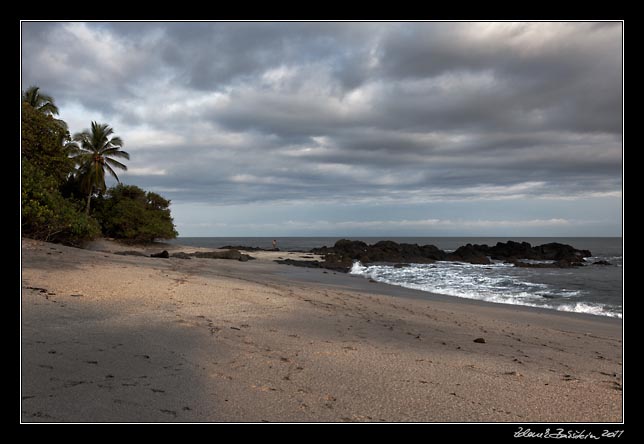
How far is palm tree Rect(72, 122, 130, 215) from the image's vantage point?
3328 cm

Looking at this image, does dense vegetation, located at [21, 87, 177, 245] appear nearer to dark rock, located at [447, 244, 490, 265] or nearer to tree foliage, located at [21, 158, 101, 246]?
tree foliage, located at [21, 158, 101, 246]

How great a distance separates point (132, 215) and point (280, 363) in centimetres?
3374

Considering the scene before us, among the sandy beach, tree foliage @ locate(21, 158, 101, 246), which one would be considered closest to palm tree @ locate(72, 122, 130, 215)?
tree foliage @ locate(21, 158, 101, 246)

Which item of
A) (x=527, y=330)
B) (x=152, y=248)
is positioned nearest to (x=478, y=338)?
(x=527, y=330)

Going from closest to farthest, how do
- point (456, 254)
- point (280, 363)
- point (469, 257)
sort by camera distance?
point (280, 363)
point (469, 257)
point (456, 254)

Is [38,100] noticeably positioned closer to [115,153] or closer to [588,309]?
[115,153]

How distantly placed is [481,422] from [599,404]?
1.47 meters

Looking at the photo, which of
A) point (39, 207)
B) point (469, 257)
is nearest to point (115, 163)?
point (39, 207)

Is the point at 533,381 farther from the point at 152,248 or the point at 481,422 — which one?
the point at 152,248

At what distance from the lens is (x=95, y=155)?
3397 cm

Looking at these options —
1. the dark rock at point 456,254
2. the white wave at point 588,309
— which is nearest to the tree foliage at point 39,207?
the white wave at point 588,309

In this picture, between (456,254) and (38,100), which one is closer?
(38,100)

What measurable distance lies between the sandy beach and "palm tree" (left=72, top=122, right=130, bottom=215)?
27.7 m

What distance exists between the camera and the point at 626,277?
4.12 m
